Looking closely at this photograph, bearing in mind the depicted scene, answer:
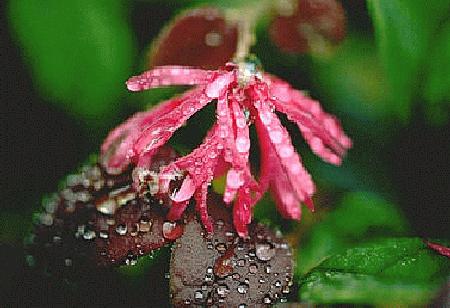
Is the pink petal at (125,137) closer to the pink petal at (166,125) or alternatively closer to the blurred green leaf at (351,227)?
the pink petal at (166,125)

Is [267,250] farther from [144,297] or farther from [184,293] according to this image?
[144,297]

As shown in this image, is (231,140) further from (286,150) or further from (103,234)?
(103,234)

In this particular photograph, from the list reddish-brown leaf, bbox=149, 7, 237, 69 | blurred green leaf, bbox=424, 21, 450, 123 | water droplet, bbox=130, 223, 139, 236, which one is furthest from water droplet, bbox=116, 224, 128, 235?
blurred green leaf, bbox=424, 21, 450, 123

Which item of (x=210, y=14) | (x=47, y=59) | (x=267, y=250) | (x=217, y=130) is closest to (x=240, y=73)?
(x=217, y=130)

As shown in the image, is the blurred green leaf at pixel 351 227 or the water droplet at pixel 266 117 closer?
the water droplet at pixel 266 117

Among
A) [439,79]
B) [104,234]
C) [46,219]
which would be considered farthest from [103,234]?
[439,79]

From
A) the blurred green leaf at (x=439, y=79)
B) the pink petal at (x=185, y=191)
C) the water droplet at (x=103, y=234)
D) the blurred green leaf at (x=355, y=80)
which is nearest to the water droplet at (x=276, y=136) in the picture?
the pink petal at (x=185, y=191)

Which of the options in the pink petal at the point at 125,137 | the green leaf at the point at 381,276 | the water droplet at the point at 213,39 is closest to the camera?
the green leaf at the point at 381,276
